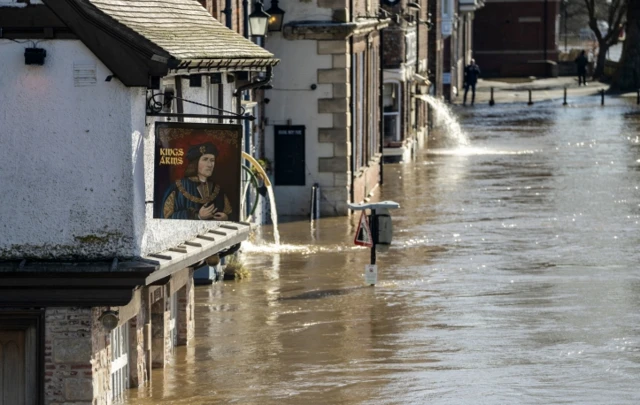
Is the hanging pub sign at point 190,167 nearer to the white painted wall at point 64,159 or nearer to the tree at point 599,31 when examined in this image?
the white painted wall at point 64,159

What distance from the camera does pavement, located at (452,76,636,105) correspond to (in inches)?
2840

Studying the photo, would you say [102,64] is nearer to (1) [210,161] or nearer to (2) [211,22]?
(1) [210,161]

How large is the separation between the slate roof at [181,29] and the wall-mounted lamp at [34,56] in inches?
28.0

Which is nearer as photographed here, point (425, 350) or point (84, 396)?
point (84, 396)

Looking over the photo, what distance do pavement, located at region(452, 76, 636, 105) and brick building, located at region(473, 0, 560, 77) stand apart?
297cm

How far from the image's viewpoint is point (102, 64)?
15289mm

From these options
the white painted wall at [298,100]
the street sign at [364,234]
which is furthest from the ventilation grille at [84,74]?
the white painted wall at [298,100]

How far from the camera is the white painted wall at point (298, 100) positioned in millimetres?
32438

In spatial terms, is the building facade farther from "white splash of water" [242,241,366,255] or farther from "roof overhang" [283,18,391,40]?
"white splash of water" [242,241,366,255]

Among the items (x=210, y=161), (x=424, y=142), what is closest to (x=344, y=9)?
(x=210, y=161)

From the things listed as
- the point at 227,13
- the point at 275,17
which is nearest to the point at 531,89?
the point at 275,17

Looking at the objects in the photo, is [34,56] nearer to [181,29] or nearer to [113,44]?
[113,44]

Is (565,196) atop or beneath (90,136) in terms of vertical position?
beneath

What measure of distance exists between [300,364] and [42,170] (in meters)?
4.78
